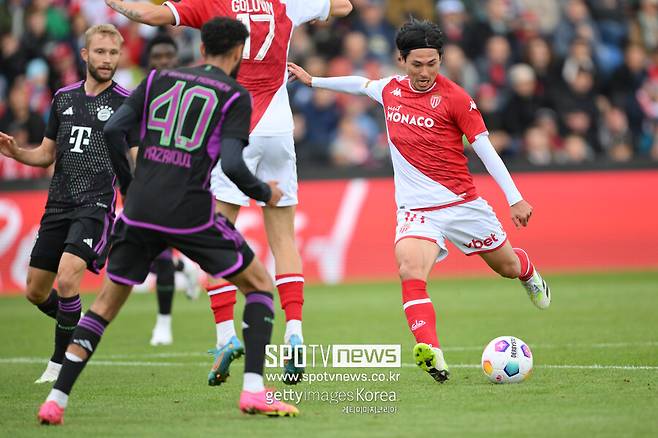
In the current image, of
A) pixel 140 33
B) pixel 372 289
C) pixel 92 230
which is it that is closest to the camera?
pixel 92 230

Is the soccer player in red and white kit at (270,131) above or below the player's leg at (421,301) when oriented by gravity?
above

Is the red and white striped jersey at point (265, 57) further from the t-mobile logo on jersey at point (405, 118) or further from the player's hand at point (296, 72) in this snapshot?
the t-mobile logo on jersey at point (405, 118)

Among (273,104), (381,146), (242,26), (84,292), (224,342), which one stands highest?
(242,26)

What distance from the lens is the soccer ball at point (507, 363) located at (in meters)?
9.00

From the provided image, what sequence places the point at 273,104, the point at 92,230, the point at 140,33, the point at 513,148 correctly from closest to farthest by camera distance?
1. the point at 273,104
2. the point at 92,230
3. the point at 513,148
4. the point at 140,33

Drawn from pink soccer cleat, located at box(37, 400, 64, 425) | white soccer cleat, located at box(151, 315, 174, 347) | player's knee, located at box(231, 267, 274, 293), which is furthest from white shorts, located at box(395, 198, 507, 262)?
white soccer cleat, located at box(151, 315, 174, 347)

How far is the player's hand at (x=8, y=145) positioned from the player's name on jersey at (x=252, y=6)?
1955 millimetres

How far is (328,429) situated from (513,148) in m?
13.6

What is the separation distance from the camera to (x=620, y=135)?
817 inches

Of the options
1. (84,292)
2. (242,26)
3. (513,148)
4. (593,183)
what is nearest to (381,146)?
(513,148)

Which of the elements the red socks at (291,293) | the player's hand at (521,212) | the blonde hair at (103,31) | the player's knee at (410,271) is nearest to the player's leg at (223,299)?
the red socks at (291,293)

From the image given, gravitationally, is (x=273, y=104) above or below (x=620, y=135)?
above

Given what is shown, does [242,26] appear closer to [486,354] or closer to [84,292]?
[486,354]

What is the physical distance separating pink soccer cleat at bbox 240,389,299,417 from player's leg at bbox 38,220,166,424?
3.25ft
